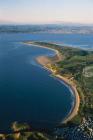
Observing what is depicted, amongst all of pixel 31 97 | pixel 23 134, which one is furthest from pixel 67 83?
pixel 23 134

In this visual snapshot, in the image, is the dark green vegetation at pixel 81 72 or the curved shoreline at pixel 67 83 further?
the dark green vegetation at pixel 81 72

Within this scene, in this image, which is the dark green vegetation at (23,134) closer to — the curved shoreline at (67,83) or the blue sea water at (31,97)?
the blue sea water at (31,97)

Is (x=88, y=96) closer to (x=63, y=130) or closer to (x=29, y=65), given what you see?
(x=63, y=130)

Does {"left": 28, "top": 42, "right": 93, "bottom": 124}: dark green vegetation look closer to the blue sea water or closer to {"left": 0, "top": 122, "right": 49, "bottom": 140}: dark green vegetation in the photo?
the blue sea water

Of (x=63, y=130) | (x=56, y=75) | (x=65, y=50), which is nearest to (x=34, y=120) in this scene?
(x=63, y=130)

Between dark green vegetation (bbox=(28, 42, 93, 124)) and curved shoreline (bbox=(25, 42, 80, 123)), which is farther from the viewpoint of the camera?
dark green vegetation (bbox=(28, 42, 93, 124))

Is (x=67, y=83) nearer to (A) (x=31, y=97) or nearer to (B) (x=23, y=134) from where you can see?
(A) (x=31, y=97)

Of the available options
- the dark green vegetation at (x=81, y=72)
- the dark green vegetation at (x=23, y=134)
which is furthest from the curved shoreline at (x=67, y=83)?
the dark green vegetation at (x=23, y=134)

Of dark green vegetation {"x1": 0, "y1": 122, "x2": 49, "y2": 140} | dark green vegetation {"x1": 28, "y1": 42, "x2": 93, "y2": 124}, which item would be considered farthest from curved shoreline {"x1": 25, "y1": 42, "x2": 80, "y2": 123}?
dark green vegetation {"x1": 0, "y1": 122, "x2": 49, "y2": 140}

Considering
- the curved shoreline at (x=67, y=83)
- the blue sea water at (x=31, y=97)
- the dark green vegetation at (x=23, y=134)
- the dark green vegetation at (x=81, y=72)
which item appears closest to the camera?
the dark green vegetation at (x=23, y=134)
